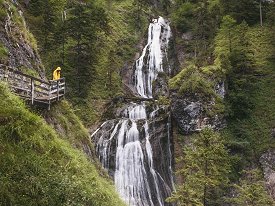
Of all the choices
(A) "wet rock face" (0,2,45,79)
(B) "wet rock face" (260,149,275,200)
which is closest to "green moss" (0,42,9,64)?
(A) "wet rock face" (0,2,45,79)

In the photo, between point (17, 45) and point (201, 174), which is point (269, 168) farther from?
point (17, 45)

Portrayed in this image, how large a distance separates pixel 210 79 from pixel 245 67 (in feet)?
16.7

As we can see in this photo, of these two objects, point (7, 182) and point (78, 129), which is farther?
point (78, 129)

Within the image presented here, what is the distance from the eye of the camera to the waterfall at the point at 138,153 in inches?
1243

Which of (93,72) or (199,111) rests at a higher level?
(93,72)

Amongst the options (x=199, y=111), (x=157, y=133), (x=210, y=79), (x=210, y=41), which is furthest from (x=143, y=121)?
(x=210, y=41)

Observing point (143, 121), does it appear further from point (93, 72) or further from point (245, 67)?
point (245, 67)

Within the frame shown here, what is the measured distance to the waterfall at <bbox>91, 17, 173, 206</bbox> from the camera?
3156 cm

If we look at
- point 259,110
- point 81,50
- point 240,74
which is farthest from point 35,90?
point 240,74

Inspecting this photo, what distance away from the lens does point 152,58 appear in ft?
162

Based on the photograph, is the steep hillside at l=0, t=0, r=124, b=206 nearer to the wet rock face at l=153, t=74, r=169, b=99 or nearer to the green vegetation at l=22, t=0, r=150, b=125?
the green vegetation at l=22, t=0, r=150, b=125

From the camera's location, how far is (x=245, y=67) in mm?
42156

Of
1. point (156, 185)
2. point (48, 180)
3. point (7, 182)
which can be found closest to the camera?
point (7, 182)

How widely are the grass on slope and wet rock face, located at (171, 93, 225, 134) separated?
91.9ft
